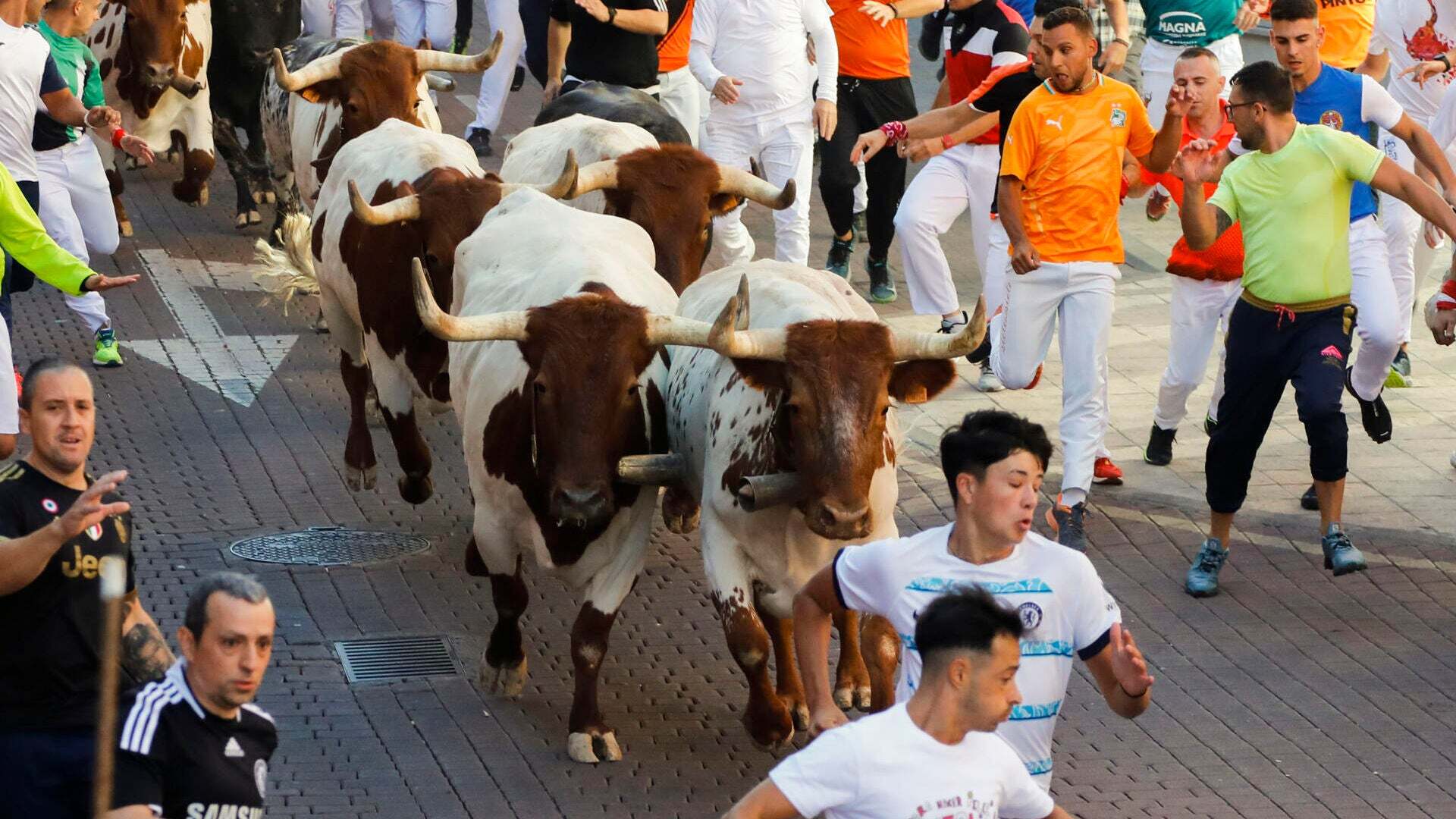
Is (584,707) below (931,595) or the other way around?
below

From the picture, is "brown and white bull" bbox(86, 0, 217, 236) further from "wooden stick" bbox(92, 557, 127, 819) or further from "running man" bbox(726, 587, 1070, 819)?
"running man" bbox(726, 587, 1070, 819)

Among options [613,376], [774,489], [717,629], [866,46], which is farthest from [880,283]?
[774,489]

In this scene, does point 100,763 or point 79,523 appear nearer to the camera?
point 100,763

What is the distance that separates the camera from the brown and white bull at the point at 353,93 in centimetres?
1116

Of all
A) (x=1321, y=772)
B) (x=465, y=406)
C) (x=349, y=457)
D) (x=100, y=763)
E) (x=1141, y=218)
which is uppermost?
(x=100, y=763)

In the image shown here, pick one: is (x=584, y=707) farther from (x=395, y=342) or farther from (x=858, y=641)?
(x=395, y=342)

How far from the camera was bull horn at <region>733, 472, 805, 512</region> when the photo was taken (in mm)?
6652

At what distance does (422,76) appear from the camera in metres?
11.8

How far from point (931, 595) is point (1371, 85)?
5.41 meters

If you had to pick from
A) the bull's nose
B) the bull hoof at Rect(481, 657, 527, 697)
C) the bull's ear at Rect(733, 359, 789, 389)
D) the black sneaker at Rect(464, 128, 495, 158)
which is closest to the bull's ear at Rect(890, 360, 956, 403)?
the bull's ear at Rect(733, 359, 789, 389)

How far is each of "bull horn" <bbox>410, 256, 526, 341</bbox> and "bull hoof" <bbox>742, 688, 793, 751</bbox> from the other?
153 centimetres

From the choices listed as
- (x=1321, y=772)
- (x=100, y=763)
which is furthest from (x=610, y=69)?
(x=100, y=763)

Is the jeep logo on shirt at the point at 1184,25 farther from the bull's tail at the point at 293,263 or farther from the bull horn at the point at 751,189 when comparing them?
the bull's tail at the point at 293,263

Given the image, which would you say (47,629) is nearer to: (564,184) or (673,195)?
(564,184)
